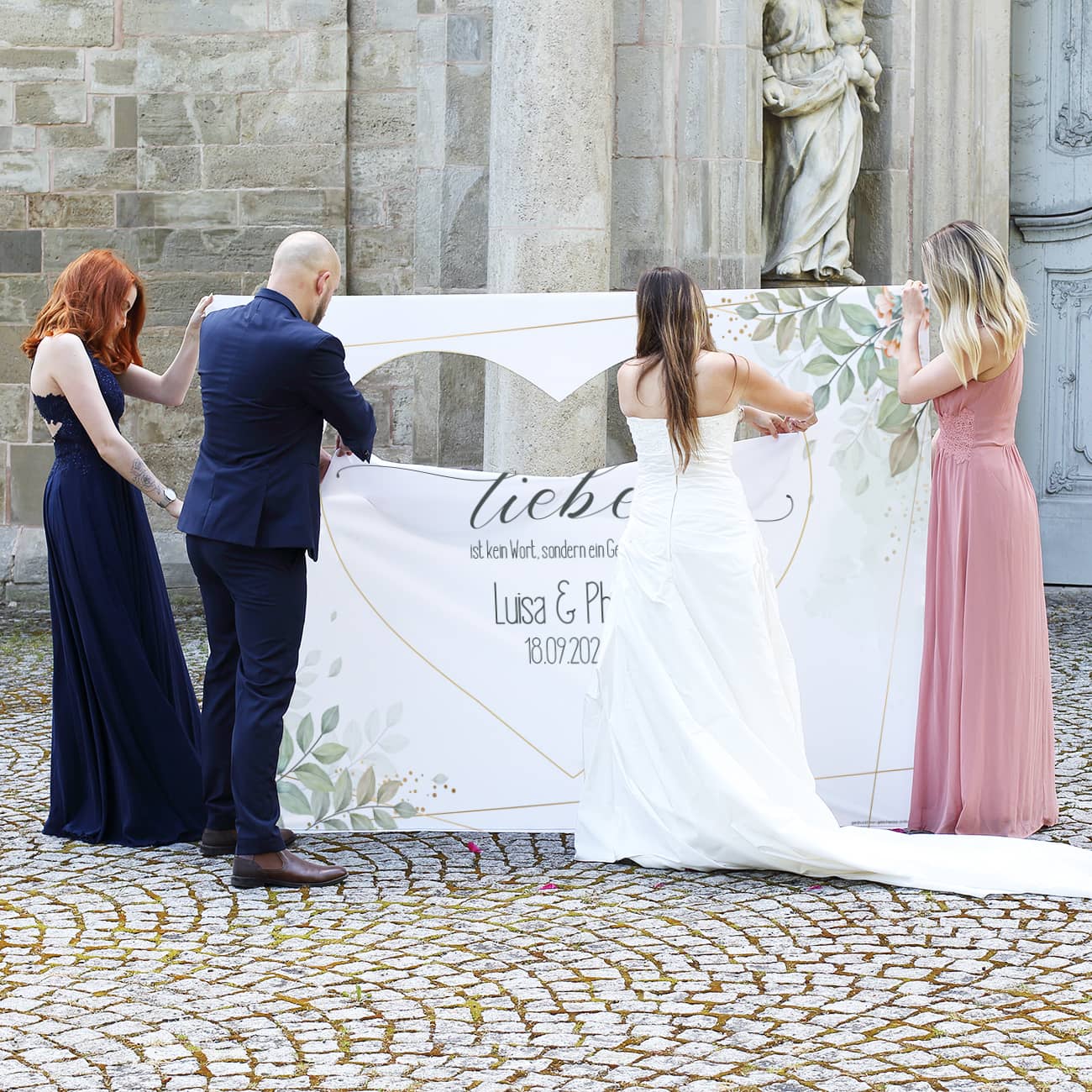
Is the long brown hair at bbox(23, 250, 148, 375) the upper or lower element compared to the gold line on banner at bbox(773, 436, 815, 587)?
upper

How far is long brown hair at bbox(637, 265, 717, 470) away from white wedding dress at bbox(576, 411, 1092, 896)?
73mm

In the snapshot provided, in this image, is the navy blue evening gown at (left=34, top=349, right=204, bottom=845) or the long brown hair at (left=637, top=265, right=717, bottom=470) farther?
the navy blue evening gown at (left=34, top=349, right=204, bottom=845)

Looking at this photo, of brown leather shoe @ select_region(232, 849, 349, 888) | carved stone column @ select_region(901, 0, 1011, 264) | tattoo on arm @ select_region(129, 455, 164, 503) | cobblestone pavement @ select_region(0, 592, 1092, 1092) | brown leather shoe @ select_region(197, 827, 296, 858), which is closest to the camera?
cobblestone pavement @ select_region(0, 592, 1092, 1092)

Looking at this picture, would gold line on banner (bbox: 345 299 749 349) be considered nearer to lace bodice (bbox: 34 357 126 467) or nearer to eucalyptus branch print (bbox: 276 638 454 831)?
lace bodice (bbox: 34 357 126 467)

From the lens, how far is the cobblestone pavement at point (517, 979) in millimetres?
3072

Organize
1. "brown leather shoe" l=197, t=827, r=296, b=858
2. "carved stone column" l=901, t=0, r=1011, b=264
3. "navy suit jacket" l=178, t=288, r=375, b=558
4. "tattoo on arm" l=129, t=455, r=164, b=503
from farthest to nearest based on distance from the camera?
1. "carved stone column" l=901, t=0, r=1011, b=264
2. "tattoo on arm" l=129, t=455, r=164, b=503
3. "brown leather shoe" l=197, t=827, r=296, b=858
4. "navy suit jacket" l=178, t=288, r=375, b=558

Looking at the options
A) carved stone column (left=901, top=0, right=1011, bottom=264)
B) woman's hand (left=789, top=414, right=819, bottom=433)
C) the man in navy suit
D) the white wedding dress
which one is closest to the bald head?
the man in navy suit

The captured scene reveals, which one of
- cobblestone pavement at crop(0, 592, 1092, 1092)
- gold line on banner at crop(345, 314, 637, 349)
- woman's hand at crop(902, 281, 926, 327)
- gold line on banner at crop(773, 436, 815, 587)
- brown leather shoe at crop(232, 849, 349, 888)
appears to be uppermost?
woman's hand at crop(902, 281, 926, 327)

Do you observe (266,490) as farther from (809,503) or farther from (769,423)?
(809,503)

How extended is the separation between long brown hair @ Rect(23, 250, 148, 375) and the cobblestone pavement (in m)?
1.45

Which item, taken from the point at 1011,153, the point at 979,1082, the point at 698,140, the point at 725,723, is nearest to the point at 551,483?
the point at 725,723

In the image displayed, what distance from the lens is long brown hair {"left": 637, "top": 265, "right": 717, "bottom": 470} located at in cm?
441

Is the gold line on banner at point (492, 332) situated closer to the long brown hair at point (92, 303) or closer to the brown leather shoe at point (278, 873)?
the long brown hair at point (92, 303)

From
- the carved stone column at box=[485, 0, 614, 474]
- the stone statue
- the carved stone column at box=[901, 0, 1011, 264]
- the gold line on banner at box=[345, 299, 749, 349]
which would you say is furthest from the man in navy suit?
the carved stone column at box=[901, 0, 1011, 264]
